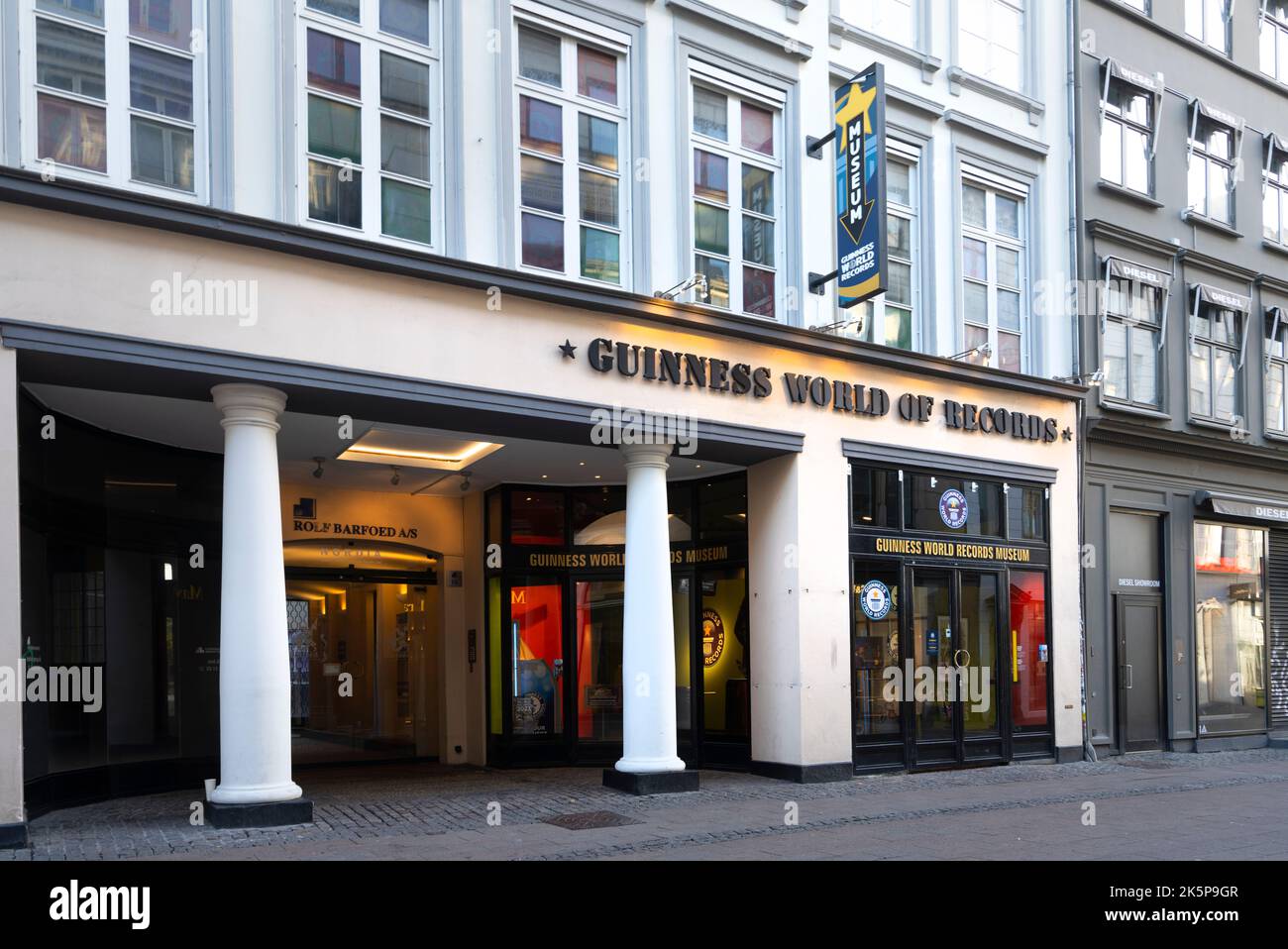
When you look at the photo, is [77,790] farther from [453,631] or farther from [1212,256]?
[1212,256]

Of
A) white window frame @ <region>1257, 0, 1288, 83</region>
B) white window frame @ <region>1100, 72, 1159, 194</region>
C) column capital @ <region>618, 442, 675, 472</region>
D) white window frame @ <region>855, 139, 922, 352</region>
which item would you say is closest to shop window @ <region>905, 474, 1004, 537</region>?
white window frame @ <region>855, 139, 922, 352</region>

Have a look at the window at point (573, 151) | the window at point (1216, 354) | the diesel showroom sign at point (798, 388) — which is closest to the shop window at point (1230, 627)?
the window at point (1216, 354)

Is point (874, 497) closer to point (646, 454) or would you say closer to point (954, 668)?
point (954, 668)

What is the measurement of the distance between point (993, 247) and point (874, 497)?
4753 mm

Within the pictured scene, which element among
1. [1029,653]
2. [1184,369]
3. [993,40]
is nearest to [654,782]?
[1029,653]

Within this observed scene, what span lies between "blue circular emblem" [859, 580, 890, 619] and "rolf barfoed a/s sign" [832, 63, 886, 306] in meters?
3.52

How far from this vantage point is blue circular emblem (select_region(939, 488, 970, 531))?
1694cm

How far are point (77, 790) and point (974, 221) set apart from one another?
13490 millimetres

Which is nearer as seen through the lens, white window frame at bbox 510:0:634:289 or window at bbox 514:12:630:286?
white window frame at bbox 510:0:634:289

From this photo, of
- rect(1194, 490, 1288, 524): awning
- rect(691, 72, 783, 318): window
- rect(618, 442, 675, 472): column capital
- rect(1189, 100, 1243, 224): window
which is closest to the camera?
rect(618, 442, 675, 472): column capital

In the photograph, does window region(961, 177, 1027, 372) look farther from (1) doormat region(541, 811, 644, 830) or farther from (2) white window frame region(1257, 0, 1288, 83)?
(1) doormat region(541, 811, 644, 830)

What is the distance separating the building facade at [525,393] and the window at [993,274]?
0.26 feet

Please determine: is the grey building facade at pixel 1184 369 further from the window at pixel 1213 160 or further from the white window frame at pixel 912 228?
the white window frame at pixel 912 228

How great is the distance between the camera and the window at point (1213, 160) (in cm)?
2142
